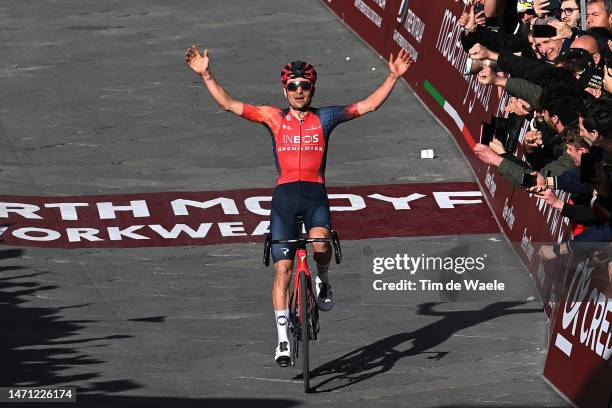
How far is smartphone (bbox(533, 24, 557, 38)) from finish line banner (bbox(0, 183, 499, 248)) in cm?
341

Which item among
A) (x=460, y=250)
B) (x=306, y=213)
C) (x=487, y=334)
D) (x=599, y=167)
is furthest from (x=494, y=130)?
(x=599, y=167)

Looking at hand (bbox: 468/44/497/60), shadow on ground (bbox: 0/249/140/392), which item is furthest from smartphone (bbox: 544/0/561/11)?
shadow on ground (bbox: 0/249/140/392)

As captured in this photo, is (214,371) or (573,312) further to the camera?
(214,371)

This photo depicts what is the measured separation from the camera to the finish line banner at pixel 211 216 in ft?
63.9

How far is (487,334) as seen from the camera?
15.6 meters

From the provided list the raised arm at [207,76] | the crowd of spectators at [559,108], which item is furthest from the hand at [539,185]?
the raised arm at [207,76]

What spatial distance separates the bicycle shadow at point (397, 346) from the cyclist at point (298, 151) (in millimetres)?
553

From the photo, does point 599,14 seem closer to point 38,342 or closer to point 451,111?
point 38,342

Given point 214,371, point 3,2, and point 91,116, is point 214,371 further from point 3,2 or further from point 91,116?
point 3,2

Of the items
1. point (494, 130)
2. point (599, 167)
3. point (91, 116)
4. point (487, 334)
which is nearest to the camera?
point (599, 167)

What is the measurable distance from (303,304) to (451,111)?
31.3ft

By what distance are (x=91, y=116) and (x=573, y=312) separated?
12676mm

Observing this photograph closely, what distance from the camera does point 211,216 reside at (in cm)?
2023

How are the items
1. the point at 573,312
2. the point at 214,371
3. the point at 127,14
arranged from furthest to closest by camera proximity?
the point at 127,14 < the point at 214,371 < the point at 573,312
